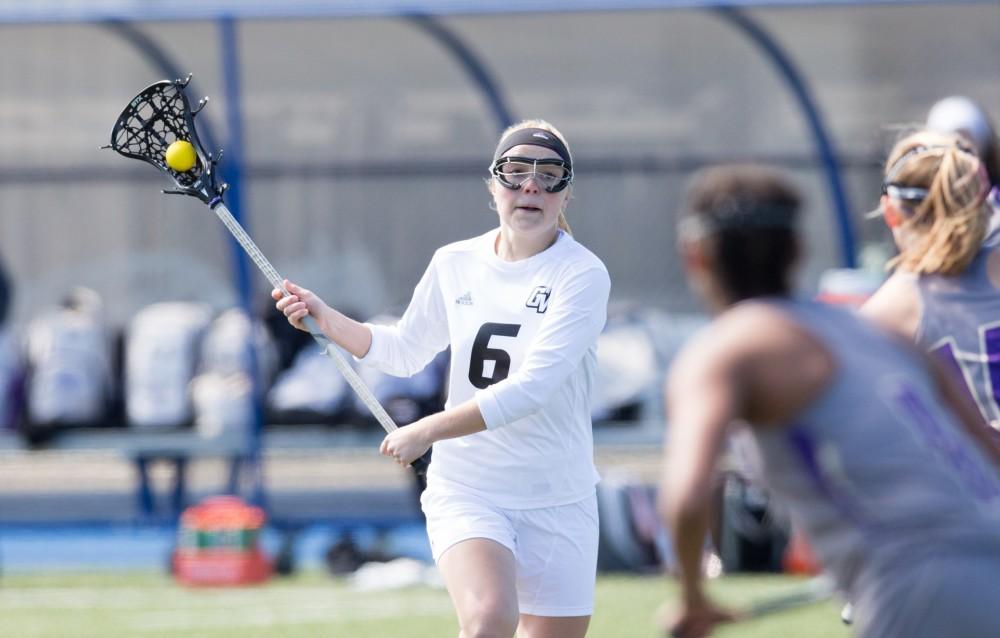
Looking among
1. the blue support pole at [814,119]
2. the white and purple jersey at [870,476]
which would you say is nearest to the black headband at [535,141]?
the white and purple jersey at [870,476]

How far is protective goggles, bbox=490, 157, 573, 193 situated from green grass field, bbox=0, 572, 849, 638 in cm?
317

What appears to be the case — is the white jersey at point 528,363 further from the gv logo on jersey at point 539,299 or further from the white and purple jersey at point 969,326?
the white and purple jersey at point 969,326

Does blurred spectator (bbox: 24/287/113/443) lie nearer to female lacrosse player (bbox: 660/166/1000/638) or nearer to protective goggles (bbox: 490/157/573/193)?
protective goggles (bbox: 490/157/573/193)

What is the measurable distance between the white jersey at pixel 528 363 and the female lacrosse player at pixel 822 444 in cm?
182

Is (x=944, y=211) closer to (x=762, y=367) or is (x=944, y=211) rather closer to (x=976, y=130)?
(x=976, y=130)

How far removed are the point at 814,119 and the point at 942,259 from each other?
25.2 feet

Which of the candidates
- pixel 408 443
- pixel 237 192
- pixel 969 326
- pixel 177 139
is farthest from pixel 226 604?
pixel 969 326

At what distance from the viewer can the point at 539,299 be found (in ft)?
16.3

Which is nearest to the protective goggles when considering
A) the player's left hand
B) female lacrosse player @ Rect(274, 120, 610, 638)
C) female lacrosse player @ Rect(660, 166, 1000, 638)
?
female lacrosse player @ Rect(274, 120, 610, 638)

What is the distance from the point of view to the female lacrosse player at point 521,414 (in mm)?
4762

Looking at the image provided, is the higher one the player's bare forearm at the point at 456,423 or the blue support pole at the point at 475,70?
the blue support pole at the point at 475,70

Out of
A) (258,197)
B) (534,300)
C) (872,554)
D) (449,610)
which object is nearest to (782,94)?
(258,197)

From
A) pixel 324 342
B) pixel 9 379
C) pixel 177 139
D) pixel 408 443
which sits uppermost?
pixel 177 139

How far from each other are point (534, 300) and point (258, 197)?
8747 mm
